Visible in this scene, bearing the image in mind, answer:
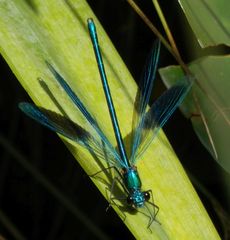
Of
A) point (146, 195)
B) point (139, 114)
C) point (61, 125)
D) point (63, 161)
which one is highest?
point (61, 125)

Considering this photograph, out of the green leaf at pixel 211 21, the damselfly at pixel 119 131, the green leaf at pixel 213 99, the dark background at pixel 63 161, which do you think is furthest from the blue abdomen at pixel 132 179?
the dark background at pixel 63 161

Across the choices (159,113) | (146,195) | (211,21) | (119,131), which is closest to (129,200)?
(146,195)

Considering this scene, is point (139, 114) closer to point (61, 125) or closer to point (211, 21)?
point (61, 125)

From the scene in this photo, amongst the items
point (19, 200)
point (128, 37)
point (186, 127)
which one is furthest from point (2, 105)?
point (186, 127)

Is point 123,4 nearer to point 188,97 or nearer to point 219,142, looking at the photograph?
point 188,97

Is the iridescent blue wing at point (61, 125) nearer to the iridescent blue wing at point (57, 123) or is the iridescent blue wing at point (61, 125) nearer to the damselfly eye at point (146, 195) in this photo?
the iridescent blue wing at point (57, 123)

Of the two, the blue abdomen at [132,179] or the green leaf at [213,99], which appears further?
the green leaf at [213,99]
